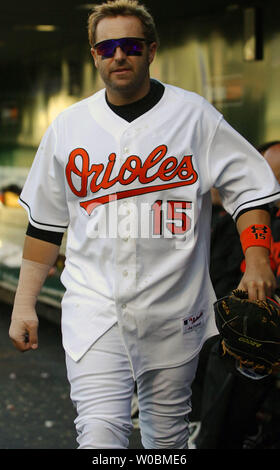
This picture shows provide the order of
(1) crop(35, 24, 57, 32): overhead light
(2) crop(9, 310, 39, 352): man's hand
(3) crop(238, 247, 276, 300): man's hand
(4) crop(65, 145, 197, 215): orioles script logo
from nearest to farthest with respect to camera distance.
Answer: (3) crop(238, 247, 276, 300): man's hand < (4) crop(65, 145, 197, 215): orioles script logo < (2) crop(9, 310, 39, 352): man's hand < (1) crop(35, 24, 57, 32): overhead light

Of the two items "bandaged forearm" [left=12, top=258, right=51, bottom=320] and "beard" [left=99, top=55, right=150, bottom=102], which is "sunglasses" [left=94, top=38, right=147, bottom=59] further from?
"bandaged forearm" [left=12, top=258, right=51, bottom=320]

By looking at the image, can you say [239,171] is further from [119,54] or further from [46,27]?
[46,27]

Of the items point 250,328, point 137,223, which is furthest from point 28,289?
point 250,328

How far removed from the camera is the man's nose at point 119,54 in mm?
3199

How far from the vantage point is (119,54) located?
3201mm

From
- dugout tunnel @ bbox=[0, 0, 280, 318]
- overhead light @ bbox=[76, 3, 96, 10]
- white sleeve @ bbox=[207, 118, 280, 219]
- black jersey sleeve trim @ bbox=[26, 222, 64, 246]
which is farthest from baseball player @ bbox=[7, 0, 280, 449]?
overhead light @ bbox=[76, 3, 96, 10]

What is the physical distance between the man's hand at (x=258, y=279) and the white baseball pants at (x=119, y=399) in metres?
0.44

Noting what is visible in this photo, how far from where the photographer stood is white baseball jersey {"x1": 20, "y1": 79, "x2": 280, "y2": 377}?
126 inches

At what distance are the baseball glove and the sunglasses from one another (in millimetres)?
937

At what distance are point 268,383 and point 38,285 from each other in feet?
4.15

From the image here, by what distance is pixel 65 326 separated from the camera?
132 inches

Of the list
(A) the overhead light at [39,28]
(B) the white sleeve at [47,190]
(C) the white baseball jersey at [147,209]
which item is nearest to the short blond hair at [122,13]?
(C) the white baseball jersey at [147,209]

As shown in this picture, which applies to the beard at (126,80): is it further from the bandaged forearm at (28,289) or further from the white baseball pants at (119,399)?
the white baseball pants at (119,399)

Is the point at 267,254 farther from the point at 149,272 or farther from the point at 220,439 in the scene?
the point at 220,439
